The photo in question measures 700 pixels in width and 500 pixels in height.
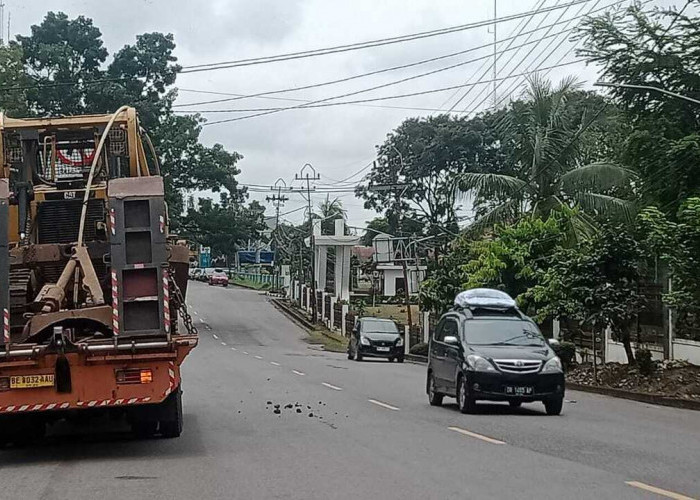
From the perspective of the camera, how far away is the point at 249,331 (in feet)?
206

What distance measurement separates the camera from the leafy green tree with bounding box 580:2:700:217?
86.6 ft

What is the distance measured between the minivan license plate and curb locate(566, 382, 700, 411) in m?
5.29

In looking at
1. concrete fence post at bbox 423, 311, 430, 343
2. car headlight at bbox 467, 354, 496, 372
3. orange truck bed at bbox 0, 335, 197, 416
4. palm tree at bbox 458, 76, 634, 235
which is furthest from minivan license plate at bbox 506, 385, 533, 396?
concrete fence post at bbox 423, 311, 430, 343

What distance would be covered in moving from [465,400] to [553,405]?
1.45 m

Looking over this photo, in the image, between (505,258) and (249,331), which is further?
(249,331)

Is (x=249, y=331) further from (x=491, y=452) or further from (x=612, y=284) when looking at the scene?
(x=491, y=452)

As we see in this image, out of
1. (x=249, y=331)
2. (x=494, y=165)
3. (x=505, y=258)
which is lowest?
(x=249, y=331)

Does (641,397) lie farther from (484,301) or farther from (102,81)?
(102,81)

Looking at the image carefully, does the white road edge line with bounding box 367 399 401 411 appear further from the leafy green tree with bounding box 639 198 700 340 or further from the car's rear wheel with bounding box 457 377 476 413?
the leafy green tree with bounding box 639 198 700 340

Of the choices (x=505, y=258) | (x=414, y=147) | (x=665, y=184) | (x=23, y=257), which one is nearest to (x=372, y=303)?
(x=414, y=147)

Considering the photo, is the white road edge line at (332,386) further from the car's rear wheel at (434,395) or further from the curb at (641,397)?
the curb at (641,397)

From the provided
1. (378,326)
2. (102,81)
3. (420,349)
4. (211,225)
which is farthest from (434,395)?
(211,225)

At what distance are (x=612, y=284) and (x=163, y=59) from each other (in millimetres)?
32315

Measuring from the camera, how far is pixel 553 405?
1752 cm
